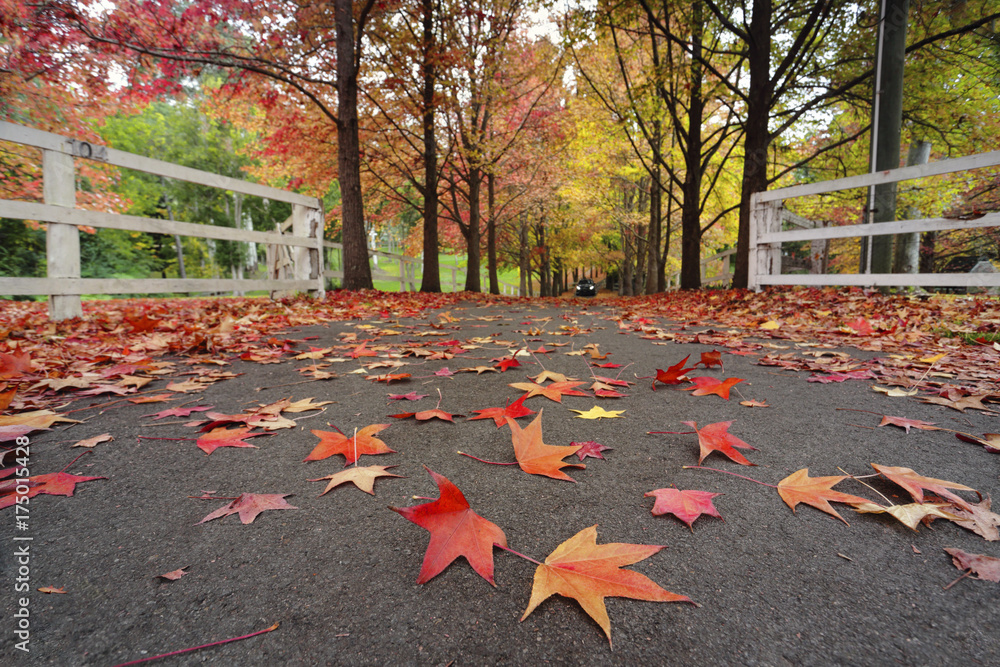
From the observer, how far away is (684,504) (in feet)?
3.56

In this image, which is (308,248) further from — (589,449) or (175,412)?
(589,449)

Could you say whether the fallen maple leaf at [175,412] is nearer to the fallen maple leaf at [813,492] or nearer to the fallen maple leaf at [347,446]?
the fallen maple leaf at [347,446]

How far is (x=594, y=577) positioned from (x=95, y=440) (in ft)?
5.68

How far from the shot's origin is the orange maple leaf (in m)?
1.29

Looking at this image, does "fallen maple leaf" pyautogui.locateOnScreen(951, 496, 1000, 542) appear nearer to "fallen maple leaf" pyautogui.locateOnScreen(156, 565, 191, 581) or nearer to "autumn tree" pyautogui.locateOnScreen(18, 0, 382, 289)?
"fallen maple leaf" pyautogui.locateOnScreen(156, 565, 191, 581)

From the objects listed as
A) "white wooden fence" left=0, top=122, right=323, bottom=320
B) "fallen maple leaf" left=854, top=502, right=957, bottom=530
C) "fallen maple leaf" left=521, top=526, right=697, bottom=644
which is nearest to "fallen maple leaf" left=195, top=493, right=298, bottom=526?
"fallen maple leaf" left=521, top=526, right=697, bottom=644

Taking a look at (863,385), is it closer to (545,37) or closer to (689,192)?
(689,192)

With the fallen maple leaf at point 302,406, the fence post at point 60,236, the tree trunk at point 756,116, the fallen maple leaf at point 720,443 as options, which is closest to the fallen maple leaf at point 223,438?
the fallen maple leaf at point 302,406

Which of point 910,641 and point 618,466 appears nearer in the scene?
point 910,641

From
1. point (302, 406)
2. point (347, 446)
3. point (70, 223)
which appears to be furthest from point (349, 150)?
point (347, 446)

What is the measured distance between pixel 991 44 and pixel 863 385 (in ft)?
31.2

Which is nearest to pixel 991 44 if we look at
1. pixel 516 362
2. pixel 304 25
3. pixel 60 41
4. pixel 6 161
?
pixel 516 362

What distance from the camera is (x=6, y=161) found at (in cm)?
897

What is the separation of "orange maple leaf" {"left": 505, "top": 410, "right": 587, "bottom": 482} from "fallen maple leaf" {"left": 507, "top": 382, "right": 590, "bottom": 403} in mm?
579
